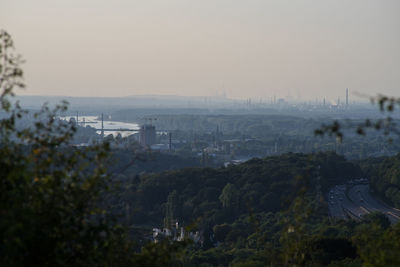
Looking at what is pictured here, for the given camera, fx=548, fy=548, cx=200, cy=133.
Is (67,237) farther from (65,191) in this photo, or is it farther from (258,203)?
(258,203)

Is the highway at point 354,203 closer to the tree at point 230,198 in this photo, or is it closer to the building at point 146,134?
the tree at point 230,198

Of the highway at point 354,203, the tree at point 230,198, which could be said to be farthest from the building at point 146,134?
the tree at point 230,198

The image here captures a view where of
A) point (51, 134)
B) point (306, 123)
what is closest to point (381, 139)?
point (306, 123)

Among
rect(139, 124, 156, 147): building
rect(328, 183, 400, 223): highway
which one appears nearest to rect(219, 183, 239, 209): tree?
rect(328, 183, 400, 223): highway

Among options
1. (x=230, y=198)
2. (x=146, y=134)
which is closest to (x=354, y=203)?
(x=230, y=198)

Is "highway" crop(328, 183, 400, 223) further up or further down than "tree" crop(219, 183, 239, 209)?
further down

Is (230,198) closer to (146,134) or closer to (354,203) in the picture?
(354,203)

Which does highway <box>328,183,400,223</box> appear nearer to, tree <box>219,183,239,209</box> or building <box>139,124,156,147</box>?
tree <box>219,183,239,209</box>

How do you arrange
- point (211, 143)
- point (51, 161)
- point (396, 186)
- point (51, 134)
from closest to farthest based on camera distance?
point (51, 161)
point (51, 134)
point (396, 186)
point (211, 143)

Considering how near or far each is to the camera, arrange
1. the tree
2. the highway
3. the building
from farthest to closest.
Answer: the building → the tree → the highway
